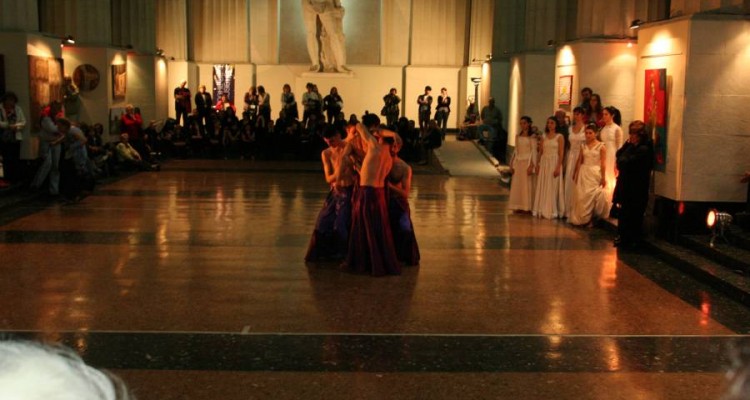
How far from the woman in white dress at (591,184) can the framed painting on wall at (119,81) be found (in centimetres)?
1313

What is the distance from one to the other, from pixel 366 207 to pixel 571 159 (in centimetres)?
511

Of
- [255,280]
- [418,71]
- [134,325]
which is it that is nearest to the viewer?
[134,325]

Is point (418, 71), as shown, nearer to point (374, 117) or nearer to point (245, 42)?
point (245, 42)

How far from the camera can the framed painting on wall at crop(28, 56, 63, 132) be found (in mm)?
15703

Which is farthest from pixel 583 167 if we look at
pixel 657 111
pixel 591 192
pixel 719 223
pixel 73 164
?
pixel 73 164

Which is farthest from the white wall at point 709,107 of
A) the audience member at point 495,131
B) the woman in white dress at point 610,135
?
the audience member at point 495,131

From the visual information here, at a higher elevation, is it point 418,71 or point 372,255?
point 418,71

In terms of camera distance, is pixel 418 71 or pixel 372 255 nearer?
pixel 372 255

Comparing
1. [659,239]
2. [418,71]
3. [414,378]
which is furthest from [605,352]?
[418,71]

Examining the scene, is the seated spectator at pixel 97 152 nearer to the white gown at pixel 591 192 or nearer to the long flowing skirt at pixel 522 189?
the long flowing skirt at pixel 522 189

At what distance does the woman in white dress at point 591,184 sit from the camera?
12680 millimetres

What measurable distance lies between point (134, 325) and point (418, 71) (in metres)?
26.8

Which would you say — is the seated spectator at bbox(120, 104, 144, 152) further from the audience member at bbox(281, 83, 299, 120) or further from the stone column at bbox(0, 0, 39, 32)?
the stone column at bbox(0, 0, 39, 32)

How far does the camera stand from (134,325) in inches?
281
